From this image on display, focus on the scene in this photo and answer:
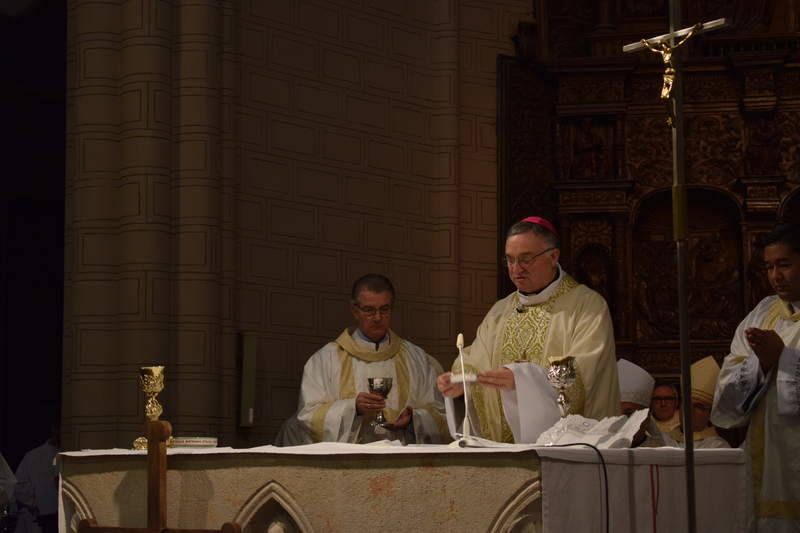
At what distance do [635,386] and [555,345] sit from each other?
1.35 metres

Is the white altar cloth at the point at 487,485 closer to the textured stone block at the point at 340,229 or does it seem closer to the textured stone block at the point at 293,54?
the textured stone block at the point at 340,229

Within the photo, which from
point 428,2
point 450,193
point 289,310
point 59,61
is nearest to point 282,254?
point 289,310

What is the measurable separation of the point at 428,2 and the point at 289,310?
8.32 feet

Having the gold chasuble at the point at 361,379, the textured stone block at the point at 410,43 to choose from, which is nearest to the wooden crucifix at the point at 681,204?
the gold chasuble at the point at 361,379

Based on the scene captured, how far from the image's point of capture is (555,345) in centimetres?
673

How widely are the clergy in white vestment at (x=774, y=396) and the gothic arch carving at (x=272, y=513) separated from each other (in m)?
2.25

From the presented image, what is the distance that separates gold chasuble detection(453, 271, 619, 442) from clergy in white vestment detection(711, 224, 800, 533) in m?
0.63

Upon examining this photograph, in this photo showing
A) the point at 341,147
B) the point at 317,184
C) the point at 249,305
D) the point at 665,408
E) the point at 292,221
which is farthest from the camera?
the point at 341,147

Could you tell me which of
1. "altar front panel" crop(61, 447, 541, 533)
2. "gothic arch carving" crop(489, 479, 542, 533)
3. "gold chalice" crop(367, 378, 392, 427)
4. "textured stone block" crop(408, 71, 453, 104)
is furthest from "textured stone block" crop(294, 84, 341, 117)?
"gothic arch carving" crop(489, 479, 542, 533)

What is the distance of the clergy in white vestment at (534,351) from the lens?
614cm

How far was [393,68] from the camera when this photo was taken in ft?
33.3

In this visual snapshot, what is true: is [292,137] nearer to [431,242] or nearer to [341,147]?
[341,147]

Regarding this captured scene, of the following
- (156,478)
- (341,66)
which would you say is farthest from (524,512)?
(341,66)

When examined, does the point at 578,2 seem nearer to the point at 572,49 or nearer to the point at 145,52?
the point at 572,49
